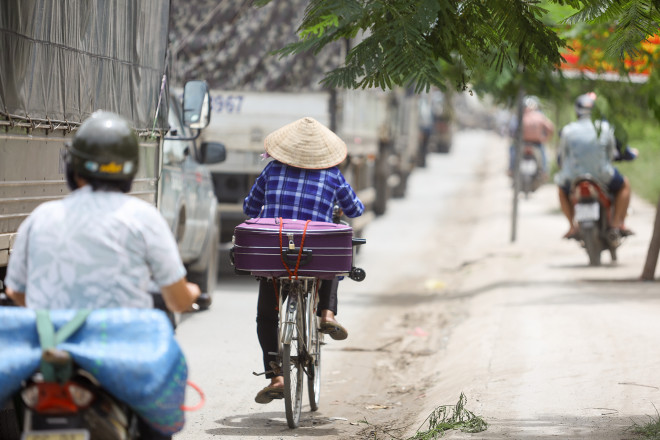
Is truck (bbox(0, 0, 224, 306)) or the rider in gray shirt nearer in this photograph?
the rider in gray shirt

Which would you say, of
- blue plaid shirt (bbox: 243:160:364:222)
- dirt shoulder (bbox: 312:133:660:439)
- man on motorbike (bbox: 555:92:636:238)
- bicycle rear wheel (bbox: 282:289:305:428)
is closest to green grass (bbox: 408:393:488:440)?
dirt shoulder (bbox: 312:133:660:439)

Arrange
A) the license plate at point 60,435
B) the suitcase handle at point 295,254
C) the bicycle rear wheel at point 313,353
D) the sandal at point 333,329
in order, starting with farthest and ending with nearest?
the sandal at point 333,329
the bicycle rear wheel at point 313,353
the suitcase handle at point 295,254
the license plate at point 60,435

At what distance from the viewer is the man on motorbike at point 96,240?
12.8ft

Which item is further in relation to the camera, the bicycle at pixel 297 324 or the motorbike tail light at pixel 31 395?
the bicycle at pixel 297 324

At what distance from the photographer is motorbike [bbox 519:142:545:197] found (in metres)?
23.2

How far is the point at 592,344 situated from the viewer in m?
8.46

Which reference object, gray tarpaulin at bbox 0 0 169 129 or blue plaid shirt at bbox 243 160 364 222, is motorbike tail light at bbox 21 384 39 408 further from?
blue plaid shirt at bbox 243 160 364 222

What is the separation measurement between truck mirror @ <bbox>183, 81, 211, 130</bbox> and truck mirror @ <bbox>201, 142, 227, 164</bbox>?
157cm

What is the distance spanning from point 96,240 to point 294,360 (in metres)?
2.90

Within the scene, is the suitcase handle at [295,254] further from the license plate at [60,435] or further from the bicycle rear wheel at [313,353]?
the license plate at [60,435]

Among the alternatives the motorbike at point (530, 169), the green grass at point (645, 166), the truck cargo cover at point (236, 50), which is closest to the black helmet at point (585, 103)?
the truck cargo cover at point (236, 50)

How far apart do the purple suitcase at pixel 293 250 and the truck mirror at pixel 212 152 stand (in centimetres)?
449

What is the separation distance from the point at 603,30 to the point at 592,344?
3176 mm

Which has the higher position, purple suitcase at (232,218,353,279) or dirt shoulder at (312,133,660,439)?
purple suitcase at (232,218,353,279)
